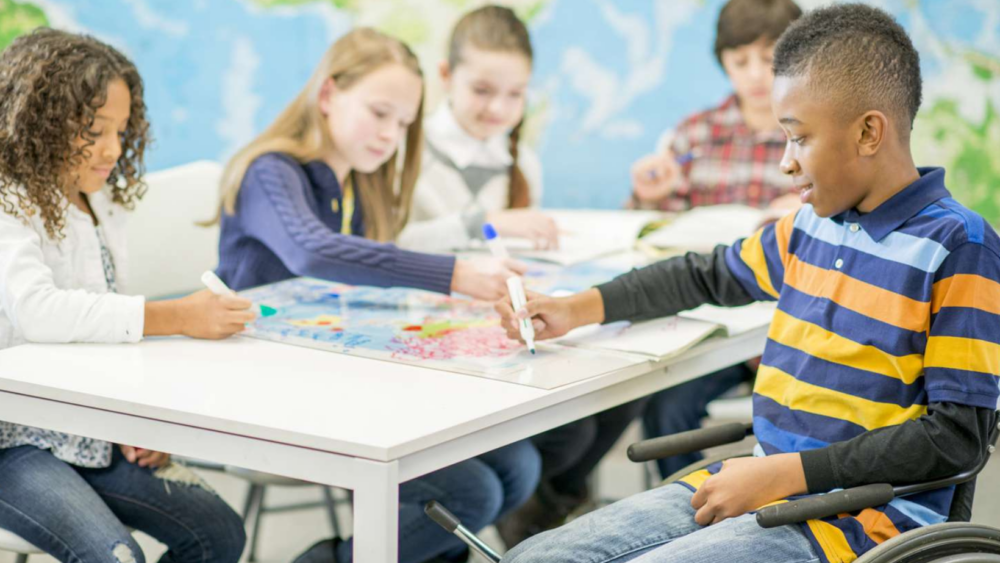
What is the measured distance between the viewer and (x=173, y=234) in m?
1.79

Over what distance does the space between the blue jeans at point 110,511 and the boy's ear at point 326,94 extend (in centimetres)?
71

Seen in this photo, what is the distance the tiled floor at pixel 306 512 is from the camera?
6.61 feet

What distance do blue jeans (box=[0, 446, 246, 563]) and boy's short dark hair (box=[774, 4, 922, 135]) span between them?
33.4 inches

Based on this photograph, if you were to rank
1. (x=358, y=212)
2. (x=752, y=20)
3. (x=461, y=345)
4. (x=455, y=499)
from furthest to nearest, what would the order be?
(x=752, y=20)
(x=358, y=212)
(x=455, y=499)
(x=461, y=345)

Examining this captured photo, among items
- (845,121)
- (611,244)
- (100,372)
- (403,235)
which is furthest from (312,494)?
(845,121)

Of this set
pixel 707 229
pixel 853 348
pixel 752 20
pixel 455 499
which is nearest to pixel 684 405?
pixel 707 229

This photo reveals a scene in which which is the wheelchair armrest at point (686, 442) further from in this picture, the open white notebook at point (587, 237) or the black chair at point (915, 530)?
the open white notebook at point (587, 237)

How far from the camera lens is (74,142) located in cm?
128

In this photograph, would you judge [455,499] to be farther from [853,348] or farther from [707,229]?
[707,229]

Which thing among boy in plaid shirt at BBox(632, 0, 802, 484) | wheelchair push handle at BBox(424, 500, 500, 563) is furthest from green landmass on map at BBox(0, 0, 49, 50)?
wheelchair push handle at BBox(424, 500, 500, 563)

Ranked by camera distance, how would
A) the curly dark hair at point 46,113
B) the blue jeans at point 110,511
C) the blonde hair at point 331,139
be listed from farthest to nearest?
the blonde hair at point 331,139 < the curly dark hair at point 46,113 < the blue jeans at point 110,511

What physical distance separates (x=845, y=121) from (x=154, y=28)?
6.91ft

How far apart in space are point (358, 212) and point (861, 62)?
3.44ft

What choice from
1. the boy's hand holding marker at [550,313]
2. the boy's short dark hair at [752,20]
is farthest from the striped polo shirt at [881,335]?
the boy's short dark hair at [752,20]
